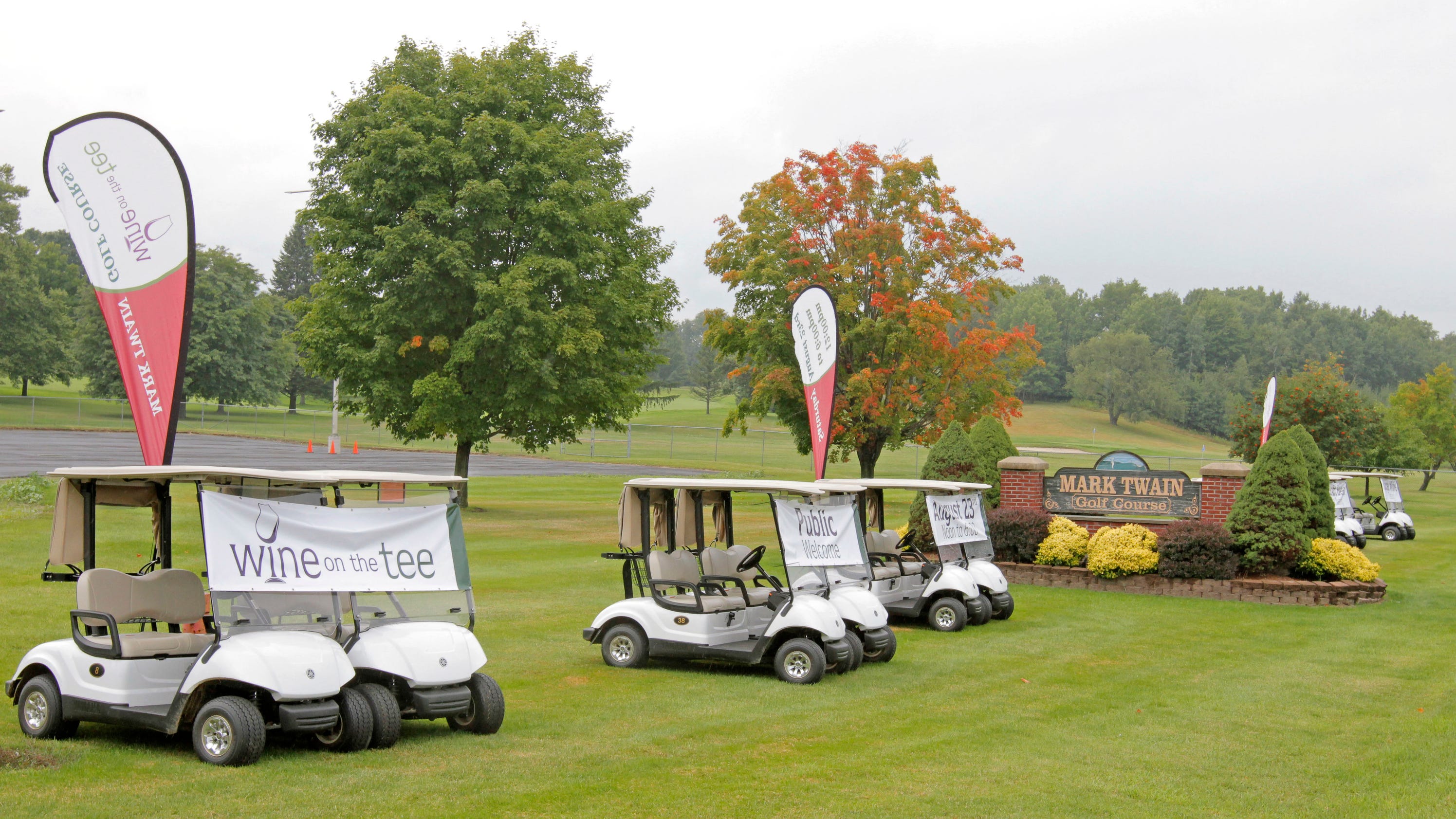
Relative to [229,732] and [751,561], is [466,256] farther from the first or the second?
[229,732]

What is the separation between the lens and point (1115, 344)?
4700 inches

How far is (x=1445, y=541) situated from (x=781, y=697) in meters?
29.8

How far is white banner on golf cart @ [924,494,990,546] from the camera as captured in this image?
16.3 m

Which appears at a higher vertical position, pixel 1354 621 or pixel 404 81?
pixel 404 81

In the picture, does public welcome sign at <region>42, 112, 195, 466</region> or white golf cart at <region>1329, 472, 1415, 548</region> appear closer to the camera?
public welcome sign at <region>42, 112, 195, 466</region>

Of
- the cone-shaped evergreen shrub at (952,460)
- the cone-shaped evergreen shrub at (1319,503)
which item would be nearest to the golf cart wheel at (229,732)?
the cone-shaped evergreen shrub at (952,460)

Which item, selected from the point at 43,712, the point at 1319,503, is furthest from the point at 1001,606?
the point at 43,712

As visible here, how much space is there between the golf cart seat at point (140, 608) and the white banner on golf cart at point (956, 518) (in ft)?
31.3

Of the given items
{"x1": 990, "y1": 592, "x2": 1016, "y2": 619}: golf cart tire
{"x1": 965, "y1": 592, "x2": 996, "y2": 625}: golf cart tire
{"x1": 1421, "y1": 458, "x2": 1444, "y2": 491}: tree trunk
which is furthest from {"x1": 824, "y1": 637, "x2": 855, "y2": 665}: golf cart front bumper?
{"x1": 1421, "y1": 458, "x2": 1444, "y2": 491}: tree trunk

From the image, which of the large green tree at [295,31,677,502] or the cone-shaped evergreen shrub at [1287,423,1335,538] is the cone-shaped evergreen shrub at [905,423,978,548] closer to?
the cone-shaped evergreen shrub at [1287,423,1335,538]

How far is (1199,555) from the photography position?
19875 millimetres

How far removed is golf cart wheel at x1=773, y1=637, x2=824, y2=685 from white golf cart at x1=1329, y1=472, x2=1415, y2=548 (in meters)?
24.4

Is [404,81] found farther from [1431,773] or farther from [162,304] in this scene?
[1431,773]

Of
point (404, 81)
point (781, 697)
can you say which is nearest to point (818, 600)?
point (781, 697)
